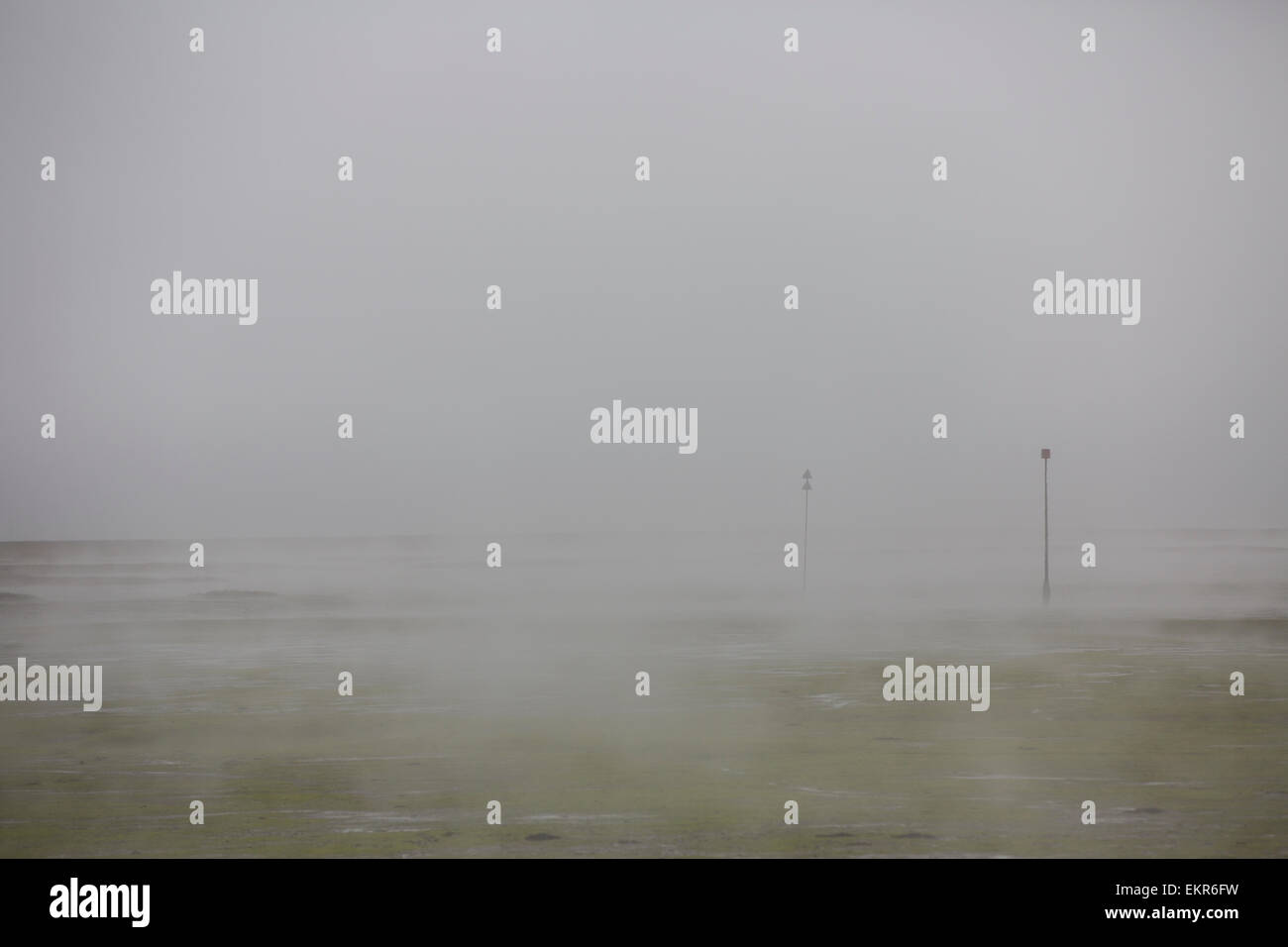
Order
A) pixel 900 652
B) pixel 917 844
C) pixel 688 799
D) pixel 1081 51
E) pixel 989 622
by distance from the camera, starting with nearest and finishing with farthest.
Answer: pixel 917 844 → pixel 688 799 → pixel 1081 51 → pixel 900 652 → pixel 989 622

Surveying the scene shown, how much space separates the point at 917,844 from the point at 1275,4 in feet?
29.6

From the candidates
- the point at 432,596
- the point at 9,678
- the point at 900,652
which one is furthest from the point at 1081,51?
the point at 432,596

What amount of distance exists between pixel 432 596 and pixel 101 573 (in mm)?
14800

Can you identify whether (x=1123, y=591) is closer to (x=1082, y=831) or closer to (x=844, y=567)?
(x=844, y=567)

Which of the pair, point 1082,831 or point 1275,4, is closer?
point 1082,831

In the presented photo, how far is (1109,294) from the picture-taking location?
13172 millimetres

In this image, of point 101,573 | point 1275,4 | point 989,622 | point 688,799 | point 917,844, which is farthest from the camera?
point 101,573

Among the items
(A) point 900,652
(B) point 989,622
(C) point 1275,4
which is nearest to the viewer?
(C) point 1275,4

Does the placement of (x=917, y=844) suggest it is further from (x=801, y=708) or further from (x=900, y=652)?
(x=900, y=652)

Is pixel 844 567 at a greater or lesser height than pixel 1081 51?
lesser

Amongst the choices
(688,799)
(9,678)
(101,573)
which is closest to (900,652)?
(688,799)

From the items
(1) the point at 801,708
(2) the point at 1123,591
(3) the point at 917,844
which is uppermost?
(2) the point at 1123,591

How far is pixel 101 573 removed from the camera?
106 ft

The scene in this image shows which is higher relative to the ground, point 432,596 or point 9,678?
point 432,596
